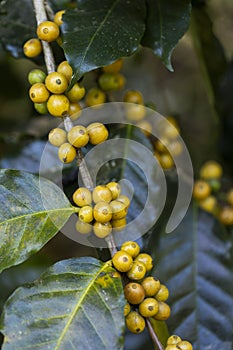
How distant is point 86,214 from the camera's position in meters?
0.89

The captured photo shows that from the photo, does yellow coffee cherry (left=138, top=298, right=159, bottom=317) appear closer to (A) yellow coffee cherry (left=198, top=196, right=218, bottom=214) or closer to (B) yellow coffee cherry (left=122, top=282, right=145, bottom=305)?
(B) yellow coffee cherry (left=122, top=282, right=145, bottom=305)

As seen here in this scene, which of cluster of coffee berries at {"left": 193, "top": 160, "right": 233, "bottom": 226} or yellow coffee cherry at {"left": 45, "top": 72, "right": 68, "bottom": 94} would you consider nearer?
yellow coffee cherry at {"left": 45, "top": 72, "right": 68, "bottom": 94}

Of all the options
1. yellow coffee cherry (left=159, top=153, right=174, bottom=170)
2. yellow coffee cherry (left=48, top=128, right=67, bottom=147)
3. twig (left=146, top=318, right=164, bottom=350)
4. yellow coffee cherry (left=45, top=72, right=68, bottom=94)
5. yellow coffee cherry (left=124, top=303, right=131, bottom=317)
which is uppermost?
yellow coffee cherry (left=45, top=72, right=68, bottom=94)

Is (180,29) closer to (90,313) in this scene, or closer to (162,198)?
(162,198)

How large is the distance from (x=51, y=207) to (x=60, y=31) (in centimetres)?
35

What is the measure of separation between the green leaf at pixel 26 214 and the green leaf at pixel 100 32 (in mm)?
200

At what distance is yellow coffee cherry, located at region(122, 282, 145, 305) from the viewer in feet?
2.84

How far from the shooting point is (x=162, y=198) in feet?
4.22

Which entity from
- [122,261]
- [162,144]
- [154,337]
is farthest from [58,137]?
[162,144]

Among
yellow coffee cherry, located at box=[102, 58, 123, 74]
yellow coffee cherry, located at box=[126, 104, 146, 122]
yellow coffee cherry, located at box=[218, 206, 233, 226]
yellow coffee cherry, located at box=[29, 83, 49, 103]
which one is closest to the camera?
yellow coffee cherry, located at box=[29, 83, 49, 103]

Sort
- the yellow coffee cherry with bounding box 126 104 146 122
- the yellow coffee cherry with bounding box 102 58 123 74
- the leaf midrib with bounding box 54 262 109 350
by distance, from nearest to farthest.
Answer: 1. the leaf midrib with bounding box 54 262 109 350
2. the yellow coffee cherry with bounding box 102 58 123 74
3. the yellow coffee cherry with bounding box 126 104 146 122

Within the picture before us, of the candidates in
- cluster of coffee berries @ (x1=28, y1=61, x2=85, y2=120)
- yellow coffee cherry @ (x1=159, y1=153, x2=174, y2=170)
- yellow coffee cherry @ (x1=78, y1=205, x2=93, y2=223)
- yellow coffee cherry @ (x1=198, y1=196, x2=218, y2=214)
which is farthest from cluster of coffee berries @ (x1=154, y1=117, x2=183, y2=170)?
yellow coffee cherry @ (x1=78, y1=205, x2=93, y2=223)

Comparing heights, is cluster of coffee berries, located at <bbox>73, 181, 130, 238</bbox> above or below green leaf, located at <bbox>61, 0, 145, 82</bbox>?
below

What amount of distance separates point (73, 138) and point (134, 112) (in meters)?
0.41
